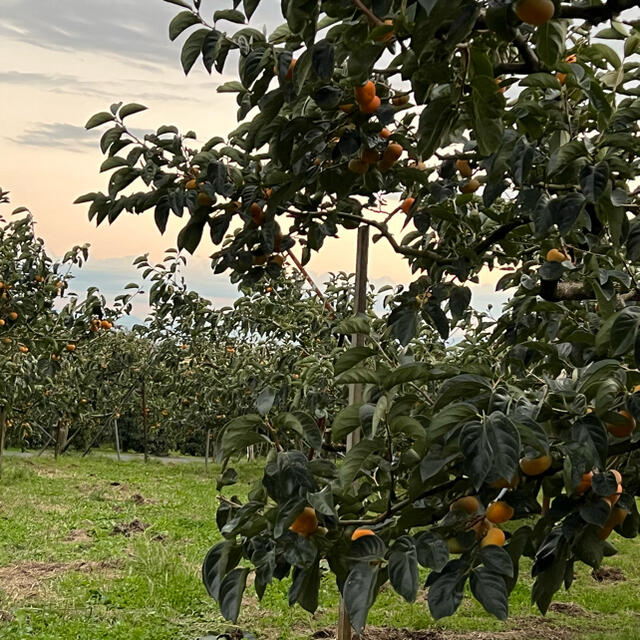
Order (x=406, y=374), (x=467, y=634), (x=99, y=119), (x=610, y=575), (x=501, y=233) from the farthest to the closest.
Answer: (x=610, y=575)
(x=467, y=634)
(x=501, y=233)
(x=99, y=119)
(x=406, y=374)

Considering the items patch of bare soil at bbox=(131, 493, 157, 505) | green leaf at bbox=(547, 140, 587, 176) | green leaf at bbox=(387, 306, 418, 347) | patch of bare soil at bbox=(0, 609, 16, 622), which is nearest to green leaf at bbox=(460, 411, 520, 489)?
green leaf at bbox=(547, 140, 587, 176)

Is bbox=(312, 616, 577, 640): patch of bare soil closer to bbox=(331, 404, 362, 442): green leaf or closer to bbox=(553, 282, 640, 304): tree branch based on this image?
bbox=(553, 282, 640, 304): tree branch

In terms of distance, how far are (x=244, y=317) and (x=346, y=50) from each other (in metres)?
4.38

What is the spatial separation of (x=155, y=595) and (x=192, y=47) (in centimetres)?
413

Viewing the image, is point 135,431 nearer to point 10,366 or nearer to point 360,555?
point 10,366

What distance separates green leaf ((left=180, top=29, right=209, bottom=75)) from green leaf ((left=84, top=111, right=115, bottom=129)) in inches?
17.7

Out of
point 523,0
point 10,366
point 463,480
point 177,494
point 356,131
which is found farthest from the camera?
point 177,494

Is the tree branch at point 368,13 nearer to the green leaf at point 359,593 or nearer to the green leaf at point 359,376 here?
the green leaf at point 359,376

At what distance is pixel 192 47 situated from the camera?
1.74m

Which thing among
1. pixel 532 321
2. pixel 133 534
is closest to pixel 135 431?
pixel 133 534

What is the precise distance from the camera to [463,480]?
160cm

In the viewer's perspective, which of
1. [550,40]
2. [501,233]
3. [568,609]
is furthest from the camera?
[568,609]

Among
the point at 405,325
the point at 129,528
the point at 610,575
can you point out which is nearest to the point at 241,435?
the point at 405,325

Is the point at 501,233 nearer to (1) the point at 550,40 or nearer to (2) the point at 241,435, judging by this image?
(1) the point at 550,40
